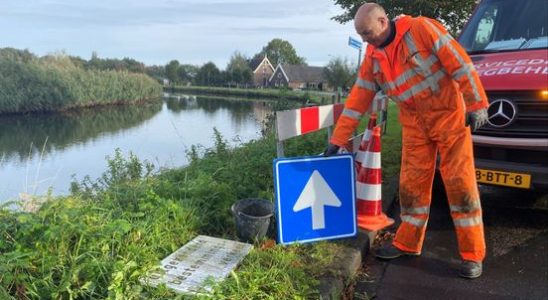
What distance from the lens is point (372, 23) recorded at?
3297 mm

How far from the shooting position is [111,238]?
117 inches

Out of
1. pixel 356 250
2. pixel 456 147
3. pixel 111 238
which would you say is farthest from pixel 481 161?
pixel 111 238

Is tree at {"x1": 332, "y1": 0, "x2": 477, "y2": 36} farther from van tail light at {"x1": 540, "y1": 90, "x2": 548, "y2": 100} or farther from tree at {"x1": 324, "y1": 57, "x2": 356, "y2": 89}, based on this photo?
tree at {"x1": 324, "y1": 57, "x2": 356, "y2": 89}

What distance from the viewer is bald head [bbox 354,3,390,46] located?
3303 millimetres

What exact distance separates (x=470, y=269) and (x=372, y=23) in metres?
2.07

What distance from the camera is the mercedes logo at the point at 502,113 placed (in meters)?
4.10

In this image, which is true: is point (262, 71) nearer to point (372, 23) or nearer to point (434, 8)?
point (434, 8)

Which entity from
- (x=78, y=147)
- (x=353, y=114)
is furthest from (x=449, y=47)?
(x=78, y=147)

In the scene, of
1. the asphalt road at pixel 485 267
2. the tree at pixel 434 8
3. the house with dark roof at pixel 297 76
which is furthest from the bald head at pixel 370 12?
the house with dark roof at pixel 297 76

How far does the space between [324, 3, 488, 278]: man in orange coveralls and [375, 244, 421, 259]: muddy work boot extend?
21cm

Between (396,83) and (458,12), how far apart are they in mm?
12987

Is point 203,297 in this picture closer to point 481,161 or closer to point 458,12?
point 481,161

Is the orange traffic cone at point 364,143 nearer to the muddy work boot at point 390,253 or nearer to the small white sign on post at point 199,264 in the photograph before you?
the muddy work boot at point 390,253

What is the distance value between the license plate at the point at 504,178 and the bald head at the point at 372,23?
1796 millimetres
